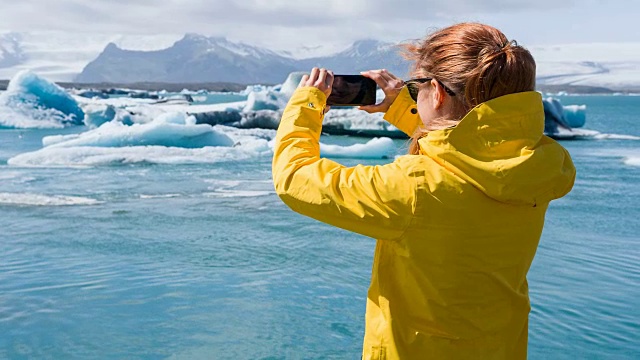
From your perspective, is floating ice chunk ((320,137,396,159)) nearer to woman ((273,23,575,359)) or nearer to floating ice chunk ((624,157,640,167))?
floating ice chunk ((624,157,640,167))

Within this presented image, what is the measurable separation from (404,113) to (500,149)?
40cm

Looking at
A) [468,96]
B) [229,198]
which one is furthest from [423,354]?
[229,198]

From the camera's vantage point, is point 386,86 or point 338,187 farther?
point 386,86

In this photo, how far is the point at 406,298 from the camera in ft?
4.03

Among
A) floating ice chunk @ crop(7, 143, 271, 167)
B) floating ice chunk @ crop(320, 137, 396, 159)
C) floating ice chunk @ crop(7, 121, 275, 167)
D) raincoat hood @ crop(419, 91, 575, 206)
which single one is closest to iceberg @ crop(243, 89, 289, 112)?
floating ice chunk @ crop(7, 121, 275, 167)

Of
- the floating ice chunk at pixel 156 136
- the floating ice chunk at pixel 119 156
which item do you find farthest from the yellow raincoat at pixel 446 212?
the floating ice chunk at pixel 156 136

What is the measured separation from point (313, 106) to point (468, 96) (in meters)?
0.27

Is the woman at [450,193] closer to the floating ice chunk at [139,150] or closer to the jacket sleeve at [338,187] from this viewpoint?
the jacket sleeve at [338,187]

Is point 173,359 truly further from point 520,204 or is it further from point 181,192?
point 181,192

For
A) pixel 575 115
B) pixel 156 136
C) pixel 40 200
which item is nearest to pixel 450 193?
pixel 40 200

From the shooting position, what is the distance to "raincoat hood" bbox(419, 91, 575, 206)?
1.12 m

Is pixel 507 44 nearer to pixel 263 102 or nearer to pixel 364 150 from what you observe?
pixel 364 150

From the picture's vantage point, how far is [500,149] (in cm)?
114

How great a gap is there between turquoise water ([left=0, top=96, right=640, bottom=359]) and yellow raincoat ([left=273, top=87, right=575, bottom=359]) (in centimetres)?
204
